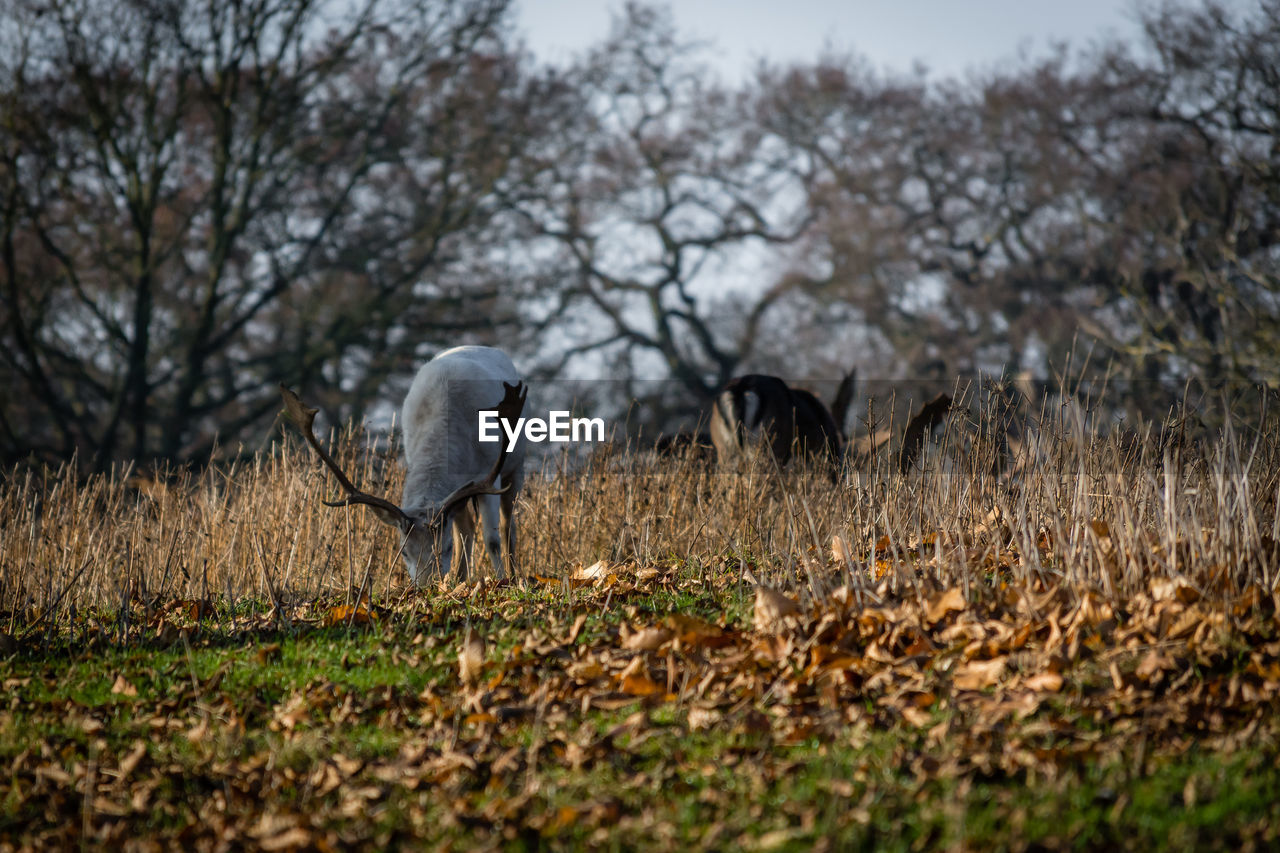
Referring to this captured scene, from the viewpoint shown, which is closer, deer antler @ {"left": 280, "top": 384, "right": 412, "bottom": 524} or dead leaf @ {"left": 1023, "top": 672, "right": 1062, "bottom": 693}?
dead leaf @ {"left": 1023, "top": 672, "right": 1062, "bottom": 693}

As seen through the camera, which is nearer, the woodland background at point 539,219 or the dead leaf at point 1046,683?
the dead leaf at point 1046,683

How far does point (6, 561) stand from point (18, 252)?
50.5 feet

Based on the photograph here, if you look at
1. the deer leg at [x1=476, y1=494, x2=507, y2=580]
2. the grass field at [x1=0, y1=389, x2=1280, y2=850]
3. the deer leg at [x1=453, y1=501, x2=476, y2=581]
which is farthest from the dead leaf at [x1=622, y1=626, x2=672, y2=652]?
the deer leg at [x1=476, y1=494, x2=507, y2=580]

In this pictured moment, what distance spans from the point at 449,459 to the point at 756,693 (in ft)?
14.1

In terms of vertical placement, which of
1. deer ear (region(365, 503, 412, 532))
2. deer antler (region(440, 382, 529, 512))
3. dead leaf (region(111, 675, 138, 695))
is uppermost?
deer antler (region(440, 382, 529, 512))

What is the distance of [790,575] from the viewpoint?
4.79 metres

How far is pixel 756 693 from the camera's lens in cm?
386

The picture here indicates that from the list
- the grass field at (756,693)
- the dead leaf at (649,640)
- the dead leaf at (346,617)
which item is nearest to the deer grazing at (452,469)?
the grass field at (756,693)

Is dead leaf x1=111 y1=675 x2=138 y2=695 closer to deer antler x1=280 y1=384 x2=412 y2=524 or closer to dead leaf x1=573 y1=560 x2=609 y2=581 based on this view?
deer antler x1=280 y1=384 x2=412 y2=524

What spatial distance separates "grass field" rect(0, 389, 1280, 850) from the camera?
3031mm

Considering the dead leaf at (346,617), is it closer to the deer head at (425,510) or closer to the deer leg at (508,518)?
the deer head at (425,510)

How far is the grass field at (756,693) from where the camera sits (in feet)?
9.95

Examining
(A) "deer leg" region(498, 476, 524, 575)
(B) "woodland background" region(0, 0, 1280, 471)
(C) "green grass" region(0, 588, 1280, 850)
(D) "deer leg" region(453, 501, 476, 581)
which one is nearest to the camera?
(C) "green grass" region(0, 588, 1280, 850)

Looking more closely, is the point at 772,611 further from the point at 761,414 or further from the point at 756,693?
the point at 761,414
